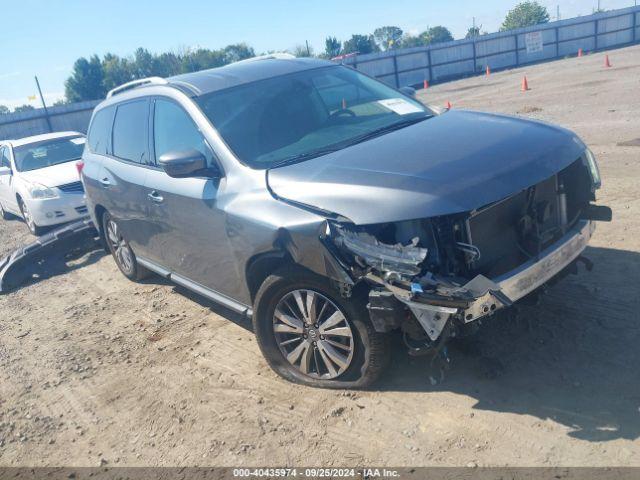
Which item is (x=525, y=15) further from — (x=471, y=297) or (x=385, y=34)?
(x=471, y=297)

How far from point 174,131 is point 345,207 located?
202cm

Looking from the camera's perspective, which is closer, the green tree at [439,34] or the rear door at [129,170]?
the rear door at [129,170]

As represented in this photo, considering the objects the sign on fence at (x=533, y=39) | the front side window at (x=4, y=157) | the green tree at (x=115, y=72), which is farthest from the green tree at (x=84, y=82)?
the front side window at (x=4, y=157)

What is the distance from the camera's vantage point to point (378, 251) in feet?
9.91

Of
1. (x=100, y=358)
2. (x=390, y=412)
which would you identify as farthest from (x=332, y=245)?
(x=100, y=358)

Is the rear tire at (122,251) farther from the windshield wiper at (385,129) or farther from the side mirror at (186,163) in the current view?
the windshield wiper at (385,129)

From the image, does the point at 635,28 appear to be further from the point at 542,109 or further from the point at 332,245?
the point at 332,245

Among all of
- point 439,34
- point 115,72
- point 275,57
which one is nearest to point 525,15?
point 439,34

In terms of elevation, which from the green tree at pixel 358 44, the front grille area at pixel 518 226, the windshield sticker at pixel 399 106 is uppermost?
the green tree at pixel 358 44

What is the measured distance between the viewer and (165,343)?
4.78 m

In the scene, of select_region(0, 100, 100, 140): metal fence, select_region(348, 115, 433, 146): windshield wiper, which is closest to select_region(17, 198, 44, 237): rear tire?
select_region(348, 115, 433, 146): windshield wiper

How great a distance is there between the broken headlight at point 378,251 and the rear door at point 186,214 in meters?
1.07

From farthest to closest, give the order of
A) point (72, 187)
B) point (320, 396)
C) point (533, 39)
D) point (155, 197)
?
point (533, 39), point (72, 187), point (155, 197), point (320, 396)

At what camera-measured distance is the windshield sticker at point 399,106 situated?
457cm
